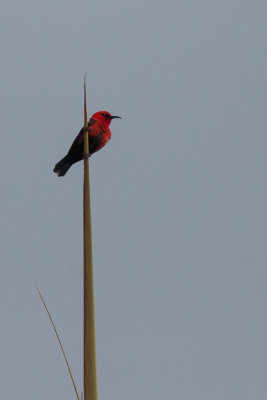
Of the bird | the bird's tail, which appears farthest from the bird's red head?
the bird's tail

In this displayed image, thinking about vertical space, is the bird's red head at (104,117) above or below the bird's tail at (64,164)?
above

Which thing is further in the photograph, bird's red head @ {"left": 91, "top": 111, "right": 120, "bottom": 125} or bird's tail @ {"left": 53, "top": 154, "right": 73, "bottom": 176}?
bird's red head @ {"left": 91, "top": 111, "right": 120, "bottom": 125}

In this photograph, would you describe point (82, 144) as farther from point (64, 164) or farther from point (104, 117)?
point (104, 117)

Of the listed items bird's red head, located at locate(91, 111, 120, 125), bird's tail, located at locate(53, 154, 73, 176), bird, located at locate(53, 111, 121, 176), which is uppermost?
bird's red head, located at locate(91, 111, 120, 125)

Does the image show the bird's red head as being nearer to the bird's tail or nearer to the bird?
the bird

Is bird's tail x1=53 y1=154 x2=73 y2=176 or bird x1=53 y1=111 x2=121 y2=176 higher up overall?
bird x1=53 y1=111 x2=121 y2=176

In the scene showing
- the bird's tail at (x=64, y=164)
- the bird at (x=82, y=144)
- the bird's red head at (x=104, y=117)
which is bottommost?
the bird's tail at (x=64, y=164)

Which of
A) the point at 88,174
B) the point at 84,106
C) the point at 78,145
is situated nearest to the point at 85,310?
the point at 88,174

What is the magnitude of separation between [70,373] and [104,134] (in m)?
6.05

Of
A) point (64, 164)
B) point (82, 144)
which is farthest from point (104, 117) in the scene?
point (64, 164)

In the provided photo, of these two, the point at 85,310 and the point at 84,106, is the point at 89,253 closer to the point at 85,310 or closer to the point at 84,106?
the point at 85,310

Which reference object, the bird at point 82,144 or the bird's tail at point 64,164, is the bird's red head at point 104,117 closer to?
the bird at point 82,144

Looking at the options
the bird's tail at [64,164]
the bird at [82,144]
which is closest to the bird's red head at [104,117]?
the bird at [82,144]

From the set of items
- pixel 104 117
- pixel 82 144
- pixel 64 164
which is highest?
pixel 104 117
